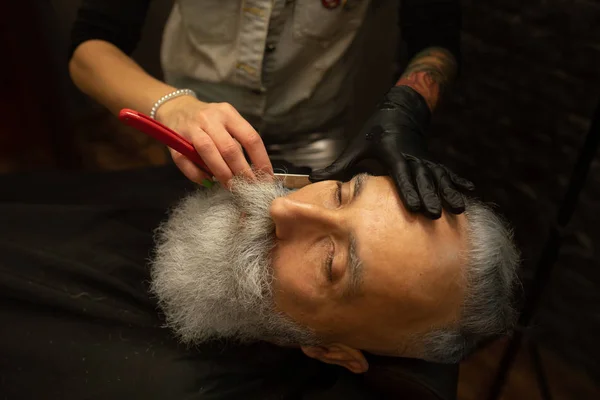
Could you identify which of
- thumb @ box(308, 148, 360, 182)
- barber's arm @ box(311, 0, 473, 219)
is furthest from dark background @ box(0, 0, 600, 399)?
thumb @ box(308, 148, 360, 182)

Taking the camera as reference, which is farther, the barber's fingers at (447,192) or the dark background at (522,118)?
the dark background at (522,118)

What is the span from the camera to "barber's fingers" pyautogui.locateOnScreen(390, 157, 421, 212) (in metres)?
0.76

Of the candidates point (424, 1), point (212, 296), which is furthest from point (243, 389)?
point (424, 1)

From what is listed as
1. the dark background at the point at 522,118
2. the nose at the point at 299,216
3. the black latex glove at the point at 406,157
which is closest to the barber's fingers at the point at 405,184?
the black latex glove at the point at 406,157

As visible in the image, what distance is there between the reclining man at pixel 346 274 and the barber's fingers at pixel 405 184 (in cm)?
2

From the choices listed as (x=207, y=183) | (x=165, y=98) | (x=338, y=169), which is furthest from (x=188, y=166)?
(x=338, y=169)

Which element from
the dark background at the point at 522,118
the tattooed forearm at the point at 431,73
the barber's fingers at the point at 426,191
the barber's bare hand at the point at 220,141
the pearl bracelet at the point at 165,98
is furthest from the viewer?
the dark background at the point at 522,118

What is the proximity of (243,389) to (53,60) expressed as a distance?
160cm

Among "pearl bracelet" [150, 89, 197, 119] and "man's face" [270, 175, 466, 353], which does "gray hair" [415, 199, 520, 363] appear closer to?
"man's face" [270, 175, 466, 353]

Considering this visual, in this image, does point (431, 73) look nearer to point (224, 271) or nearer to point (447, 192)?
Answer: point (447, 192)

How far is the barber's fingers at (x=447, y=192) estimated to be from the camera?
769 millimetres

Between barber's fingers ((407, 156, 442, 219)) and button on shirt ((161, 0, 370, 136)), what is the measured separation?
17.9 inches

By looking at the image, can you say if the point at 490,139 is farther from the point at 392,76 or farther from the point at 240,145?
the point at 240,145

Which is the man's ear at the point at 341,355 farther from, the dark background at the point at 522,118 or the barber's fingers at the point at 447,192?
the dark background at the point at 522,118
